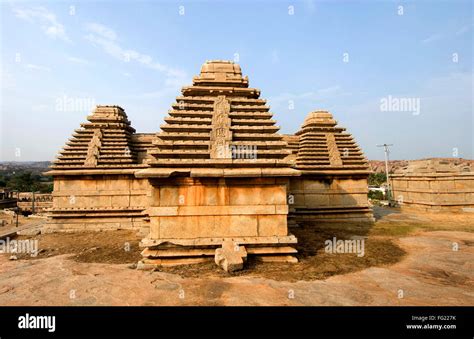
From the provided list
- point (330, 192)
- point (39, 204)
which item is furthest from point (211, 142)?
point (39, 204)

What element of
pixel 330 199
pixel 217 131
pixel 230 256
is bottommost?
pixel 230 256

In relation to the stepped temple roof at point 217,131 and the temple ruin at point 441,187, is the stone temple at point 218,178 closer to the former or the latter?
the stepped temple roof at point 217,131

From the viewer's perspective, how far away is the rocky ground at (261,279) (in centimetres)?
452

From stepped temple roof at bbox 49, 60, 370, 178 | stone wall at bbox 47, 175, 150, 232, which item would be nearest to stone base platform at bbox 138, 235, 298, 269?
stepped temple roof at bbox 49, 60, 370, 178

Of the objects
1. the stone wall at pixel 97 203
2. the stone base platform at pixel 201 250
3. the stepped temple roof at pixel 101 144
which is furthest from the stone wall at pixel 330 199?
the stepped temple roof at pixel 101 144

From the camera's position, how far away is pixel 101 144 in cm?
1391

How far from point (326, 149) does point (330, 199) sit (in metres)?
3.01

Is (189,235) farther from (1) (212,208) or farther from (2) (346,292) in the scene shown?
(2) (346,292)

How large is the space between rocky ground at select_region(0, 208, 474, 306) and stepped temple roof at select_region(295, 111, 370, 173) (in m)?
5.86

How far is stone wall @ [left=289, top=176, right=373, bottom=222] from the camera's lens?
44.6ft

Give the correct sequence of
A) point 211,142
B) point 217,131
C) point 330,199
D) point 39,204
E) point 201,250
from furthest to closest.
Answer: point 39,204
point 330,199
point 217,131
point 211,142
point 201,250

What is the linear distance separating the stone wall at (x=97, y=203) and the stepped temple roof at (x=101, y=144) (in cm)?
78

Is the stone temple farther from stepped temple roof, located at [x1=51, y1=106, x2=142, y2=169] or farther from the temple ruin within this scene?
the temple ruin

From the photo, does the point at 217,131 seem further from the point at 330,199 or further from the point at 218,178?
the point at 330,199
